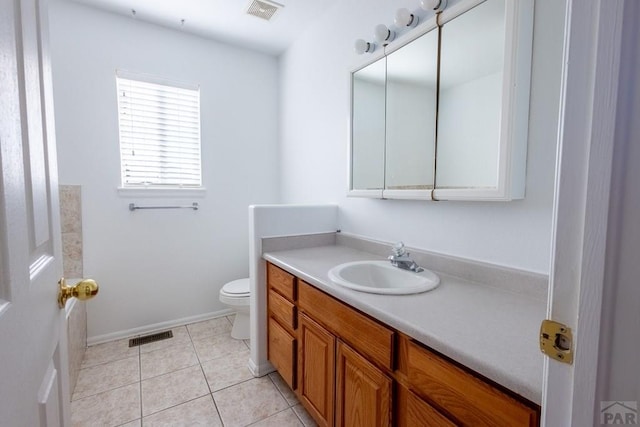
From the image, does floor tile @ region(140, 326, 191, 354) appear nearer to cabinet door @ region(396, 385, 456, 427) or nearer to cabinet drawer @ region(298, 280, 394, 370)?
cabinet drawer @ region(298, 280, 394, 370)

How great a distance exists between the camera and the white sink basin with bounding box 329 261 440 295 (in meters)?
1.17

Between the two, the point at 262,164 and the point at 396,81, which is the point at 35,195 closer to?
the point at 396,81

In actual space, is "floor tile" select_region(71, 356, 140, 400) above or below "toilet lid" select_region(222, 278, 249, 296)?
below

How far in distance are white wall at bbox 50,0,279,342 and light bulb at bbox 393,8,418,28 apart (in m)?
1.67

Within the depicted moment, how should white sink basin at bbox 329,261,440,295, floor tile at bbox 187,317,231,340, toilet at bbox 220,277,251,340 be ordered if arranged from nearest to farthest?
white sink basin at bbox 329,261,440,295 < toilet at bbox 220,277,251,340 < floor tile at bbox 187,317,231,340

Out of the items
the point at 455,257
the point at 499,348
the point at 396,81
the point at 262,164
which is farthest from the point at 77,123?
the point at 499,348

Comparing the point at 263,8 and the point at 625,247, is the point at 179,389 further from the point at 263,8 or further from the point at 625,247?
the point at 263,8

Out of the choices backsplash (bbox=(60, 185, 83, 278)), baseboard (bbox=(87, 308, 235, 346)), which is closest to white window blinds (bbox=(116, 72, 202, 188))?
backsplash (bbox=(60, 185, 83, 278))

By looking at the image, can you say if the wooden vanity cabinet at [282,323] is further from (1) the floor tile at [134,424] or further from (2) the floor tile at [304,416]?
(1) the floor tile at [134,424]

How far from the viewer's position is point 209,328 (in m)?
2.50

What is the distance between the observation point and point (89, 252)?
2.18 metres

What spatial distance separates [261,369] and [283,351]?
1.20ft

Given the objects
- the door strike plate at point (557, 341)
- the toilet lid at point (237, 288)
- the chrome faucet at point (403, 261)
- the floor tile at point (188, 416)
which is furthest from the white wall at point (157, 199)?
the door strike plate at point (557, 341)

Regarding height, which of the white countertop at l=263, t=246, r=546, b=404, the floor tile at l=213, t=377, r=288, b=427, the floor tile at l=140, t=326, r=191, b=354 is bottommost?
the floor tile at l=213, t=377, r=288, b=427
